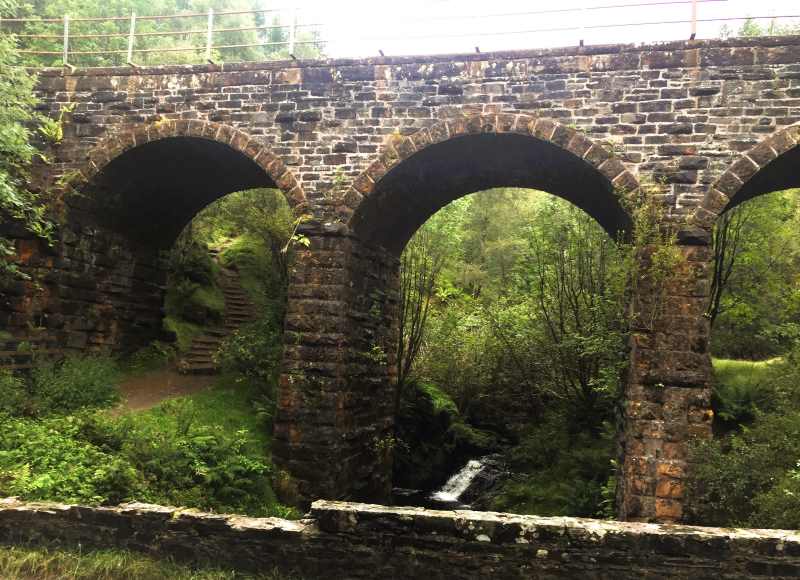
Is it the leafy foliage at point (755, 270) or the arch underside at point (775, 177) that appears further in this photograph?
the leafy foliage at point (755, 270)

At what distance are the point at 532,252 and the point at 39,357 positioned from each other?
1017 centimetres

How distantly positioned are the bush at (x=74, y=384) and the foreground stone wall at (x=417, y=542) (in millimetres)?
4854

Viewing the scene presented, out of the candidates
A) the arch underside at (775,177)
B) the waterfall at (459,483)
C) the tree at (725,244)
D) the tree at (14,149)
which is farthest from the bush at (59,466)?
the tree at (725,244)

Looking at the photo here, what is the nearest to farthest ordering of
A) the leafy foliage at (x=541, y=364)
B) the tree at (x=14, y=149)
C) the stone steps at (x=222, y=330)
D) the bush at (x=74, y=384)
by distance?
the tree at (x=14, y=149), the bush at (x=74, y=384), the leafy foliage at (x=541, y=364), the stone steps at (x=222, y=330)

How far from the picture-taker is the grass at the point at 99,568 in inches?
199

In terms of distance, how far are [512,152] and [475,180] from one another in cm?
130

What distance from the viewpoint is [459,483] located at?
47.5 ft

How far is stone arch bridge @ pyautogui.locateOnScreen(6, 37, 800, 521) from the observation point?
8539mm

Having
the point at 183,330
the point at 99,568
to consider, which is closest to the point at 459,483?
the point at 183,330

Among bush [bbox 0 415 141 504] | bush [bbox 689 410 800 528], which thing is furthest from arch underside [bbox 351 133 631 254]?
bush [bbox 0 415 141 504]

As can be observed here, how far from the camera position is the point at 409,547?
196 inches

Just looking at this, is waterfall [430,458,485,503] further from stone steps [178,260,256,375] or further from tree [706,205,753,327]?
tree [706,205,753,327]

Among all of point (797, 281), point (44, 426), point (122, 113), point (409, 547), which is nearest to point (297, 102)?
point (122, 113)

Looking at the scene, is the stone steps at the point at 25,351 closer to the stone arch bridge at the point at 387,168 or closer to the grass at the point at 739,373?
the stone arch bridge at the point at 387,168
